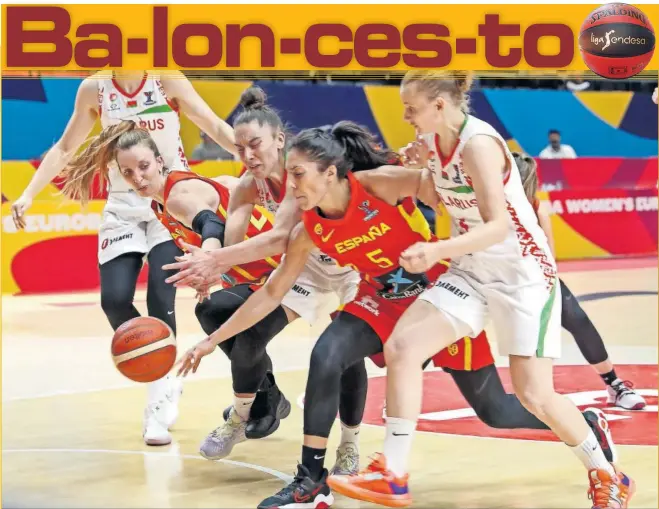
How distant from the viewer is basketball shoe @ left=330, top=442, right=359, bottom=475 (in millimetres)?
5336

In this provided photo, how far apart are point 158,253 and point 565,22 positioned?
101 inches

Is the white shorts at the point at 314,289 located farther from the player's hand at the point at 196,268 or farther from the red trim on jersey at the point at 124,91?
the red trim on jersey at the point at 124,91

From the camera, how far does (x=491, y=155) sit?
15.1 feet

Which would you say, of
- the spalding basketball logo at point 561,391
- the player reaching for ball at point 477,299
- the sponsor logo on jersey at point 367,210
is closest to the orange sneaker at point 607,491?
the player reaching for ball at point 477,299

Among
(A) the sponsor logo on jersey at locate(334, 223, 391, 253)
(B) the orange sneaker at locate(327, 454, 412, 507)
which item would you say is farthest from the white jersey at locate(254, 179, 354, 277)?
(B) the orange sneaker at locate(327, 454, 412, 507)

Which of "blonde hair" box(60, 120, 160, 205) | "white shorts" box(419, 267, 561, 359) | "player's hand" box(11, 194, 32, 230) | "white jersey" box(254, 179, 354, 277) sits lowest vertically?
"white shorts" box(419, 267, 561, 359)

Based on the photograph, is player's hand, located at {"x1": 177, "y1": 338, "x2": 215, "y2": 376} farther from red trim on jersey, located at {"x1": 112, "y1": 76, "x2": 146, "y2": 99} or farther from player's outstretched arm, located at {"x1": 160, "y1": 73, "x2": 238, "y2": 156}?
red trim on jersey, located at {"x1": 112, "y1": 76, "x2": 146, "y2": 99}

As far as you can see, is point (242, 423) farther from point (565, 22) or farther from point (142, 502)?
point (565, 22)

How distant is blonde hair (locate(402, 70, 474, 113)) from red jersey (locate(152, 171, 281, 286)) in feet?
4.15

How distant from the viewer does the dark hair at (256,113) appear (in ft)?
17.9

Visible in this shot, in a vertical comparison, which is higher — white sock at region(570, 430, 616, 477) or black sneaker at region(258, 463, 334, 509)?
white sock at region(570, 430, 616, 477)

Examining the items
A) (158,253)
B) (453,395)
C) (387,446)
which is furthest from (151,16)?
(453,395)

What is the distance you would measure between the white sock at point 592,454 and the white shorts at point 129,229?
2719 millimetres

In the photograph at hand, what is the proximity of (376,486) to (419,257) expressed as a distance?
0.99 meters
